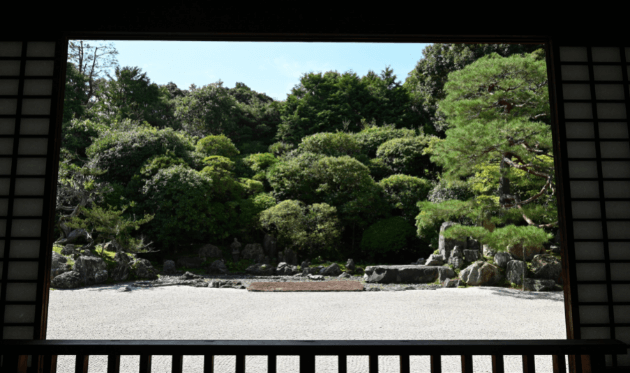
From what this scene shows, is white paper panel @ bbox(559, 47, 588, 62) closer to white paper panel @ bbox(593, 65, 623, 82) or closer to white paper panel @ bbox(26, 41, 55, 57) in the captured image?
white paper panel @ bbox(593, 65, 623, 82)

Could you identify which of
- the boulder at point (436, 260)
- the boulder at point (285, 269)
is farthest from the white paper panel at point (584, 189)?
the boulder at point (285, 269)

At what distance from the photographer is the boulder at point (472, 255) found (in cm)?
725

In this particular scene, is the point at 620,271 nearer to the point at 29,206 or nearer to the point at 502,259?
the point at 29,206

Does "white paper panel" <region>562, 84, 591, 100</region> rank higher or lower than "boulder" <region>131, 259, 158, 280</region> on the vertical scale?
higher

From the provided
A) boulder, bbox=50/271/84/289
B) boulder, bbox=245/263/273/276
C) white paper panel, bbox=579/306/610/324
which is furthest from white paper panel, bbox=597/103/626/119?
boulder, bbox=50/271/84/289

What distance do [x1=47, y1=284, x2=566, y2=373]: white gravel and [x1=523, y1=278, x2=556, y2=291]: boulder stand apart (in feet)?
0.95

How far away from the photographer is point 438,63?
46.0 feet

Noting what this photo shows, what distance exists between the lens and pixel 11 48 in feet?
7.54

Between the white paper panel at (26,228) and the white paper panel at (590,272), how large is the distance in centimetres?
309

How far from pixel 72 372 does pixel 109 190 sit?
6510 millimetres

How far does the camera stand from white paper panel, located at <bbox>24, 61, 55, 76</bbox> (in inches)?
90.1

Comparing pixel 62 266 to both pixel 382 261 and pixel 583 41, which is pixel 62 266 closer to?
pixel 382 261

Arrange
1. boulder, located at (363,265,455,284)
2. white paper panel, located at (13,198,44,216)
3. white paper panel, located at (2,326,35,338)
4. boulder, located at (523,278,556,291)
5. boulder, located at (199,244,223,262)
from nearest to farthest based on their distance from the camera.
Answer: white paper panel, located at (2,326,35,338)
white paper panel, located at (13,198,44,216)
boulder, located at (523,278,556,291)
boulder, located at (363,265,455,284)
boulder, located at (199,244,223,262)

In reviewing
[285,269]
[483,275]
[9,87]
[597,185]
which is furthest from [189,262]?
[597,185]
